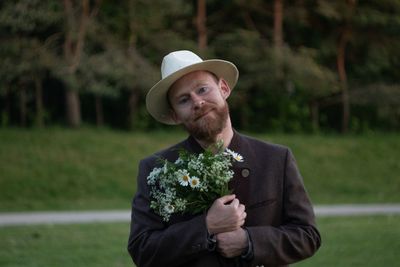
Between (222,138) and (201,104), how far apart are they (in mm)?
193

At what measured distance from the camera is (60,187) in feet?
59.7

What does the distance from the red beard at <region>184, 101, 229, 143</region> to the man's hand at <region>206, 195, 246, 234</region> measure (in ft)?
0.94

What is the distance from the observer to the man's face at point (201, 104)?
3117 mm

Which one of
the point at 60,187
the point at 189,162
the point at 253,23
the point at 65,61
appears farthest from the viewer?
the point at 253,23

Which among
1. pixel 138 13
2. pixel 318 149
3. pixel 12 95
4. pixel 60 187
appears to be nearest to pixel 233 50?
pixel 138 13

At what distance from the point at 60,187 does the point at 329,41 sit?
15.2 metres

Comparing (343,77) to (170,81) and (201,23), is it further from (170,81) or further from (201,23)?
(170,81)

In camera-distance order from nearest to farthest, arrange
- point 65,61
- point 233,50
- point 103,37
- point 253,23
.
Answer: point 65,61
point 103,37
point 233,50
point 253,23

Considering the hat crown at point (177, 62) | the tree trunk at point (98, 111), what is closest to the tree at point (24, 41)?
the tree trunk at point (98, 111)

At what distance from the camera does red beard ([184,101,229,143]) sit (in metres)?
3.11

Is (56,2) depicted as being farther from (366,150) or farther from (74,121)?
(366,150)

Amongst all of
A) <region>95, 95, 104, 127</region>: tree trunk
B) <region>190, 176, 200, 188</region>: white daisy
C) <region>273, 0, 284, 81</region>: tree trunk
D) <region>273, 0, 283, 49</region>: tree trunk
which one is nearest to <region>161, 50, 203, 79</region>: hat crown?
<region>190, 176, 200, 188</region>: white daisy

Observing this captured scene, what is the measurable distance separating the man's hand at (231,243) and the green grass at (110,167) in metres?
13.3

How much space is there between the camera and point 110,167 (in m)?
19.8
